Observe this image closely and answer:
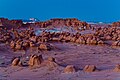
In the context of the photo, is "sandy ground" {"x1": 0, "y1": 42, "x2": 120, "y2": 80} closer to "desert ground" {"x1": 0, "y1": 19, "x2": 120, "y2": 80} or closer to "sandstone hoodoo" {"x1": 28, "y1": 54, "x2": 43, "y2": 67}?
"desert ground" {"x1": 0, "y1": 19, "x2": 120, "y2": 80}

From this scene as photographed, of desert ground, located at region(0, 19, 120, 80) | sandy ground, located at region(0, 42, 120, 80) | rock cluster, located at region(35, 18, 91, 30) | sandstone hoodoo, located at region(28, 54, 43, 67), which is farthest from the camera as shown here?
rock cluster, located at region(35, 18, 91, 30)

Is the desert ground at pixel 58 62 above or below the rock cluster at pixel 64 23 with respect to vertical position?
below

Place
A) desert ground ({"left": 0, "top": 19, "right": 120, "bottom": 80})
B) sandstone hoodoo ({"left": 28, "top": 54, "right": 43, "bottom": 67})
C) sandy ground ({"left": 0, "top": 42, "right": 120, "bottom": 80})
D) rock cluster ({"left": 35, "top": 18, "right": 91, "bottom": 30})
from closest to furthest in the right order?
sandy ground ({"left": 0, "top": 42, "right": 120, "bottom": 80}), desert ground ({"left": 0, "top": 19, "right": 120, "bottom": 80}), sandstone hoodoo ({"left": 28, "top": 54, "right": 43, "bottom": 67}), rock cluster ({"left": 35, "top": 18, "right": 91, "bottom": 30})

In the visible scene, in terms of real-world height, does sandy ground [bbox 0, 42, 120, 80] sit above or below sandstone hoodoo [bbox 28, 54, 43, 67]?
below

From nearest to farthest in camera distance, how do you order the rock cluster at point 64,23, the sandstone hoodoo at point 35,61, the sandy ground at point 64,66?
the sandy ground at point 64,66
the sandstone hoodoo at point 35,61
the rock cluster at point 64,23

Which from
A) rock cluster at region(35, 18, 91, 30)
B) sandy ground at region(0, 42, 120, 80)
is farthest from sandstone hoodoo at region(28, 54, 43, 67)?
rock cluster at region(35, 18, 91, 30)

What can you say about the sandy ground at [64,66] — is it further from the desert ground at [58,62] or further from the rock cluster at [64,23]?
the rock cluster at [64,23]

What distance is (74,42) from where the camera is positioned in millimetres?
9508

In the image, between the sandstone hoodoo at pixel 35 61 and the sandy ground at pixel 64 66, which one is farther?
the sandstone hoodoo at pixel 35 61

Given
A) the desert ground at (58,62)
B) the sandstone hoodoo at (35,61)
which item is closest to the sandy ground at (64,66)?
the desert ground at (58,62)

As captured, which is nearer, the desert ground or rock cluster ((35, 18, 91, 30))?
the desert ground

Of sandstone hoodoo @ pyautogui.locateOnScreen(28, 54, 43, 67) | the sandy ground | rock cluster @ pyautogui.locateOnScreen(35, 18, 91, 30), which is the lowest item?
the sandy ground

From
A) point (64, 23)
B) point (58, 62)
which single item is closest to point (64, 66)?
point (58, 62)

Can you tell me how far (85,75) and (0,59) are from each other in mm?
2127
